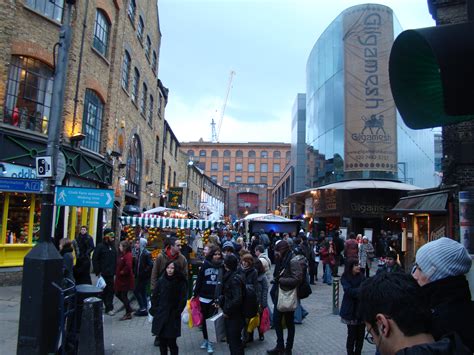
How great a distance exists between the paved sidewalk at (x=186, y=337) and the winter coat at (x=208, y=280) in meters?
1.03

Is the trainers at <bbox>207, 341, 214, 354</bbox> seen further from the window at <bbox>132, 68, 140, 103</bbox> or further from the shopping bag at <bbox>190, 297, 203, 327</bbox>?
the window at <bbox>132, 68, 140, 103</bbox>

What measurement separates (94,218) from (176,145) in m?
25.6

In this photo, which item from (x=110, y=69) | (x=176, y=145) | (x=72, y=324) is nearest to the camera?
(x=72, y=324)

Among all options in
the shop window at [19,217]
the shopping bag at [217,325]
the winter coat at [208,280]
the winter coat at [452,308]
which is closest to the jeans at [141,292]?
the winter coat at [208,280]

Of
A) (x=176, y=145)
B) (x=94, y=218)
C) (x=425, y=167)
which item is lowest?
(x=94, y=218)

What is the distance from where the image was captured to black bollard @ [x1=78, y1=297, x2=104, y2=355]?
5855 millimetres

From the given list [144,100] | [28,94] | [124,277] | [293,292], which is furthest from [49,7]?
[293,292]

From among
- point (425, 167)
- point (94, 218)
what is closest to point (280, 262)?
point (94, 218)

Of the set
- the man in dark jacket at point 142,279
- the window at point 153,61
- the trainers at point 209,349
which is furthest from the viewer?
the window at point 153,61

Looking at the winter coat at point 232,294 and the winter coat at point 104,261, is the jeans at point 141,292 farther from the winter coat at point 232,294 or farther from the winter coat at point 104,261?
the winter coat at point 232,294

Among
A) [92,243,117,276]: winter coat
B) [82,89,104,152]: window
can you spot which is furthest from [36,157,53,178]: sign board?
[82,89,104,152]: window

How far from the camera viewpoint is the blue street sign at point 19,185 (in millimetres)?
8266

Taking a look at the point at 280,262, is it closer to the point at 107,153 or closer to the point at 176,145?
the point at 107,153

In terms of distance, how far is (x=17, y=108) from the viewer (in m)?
12.8
